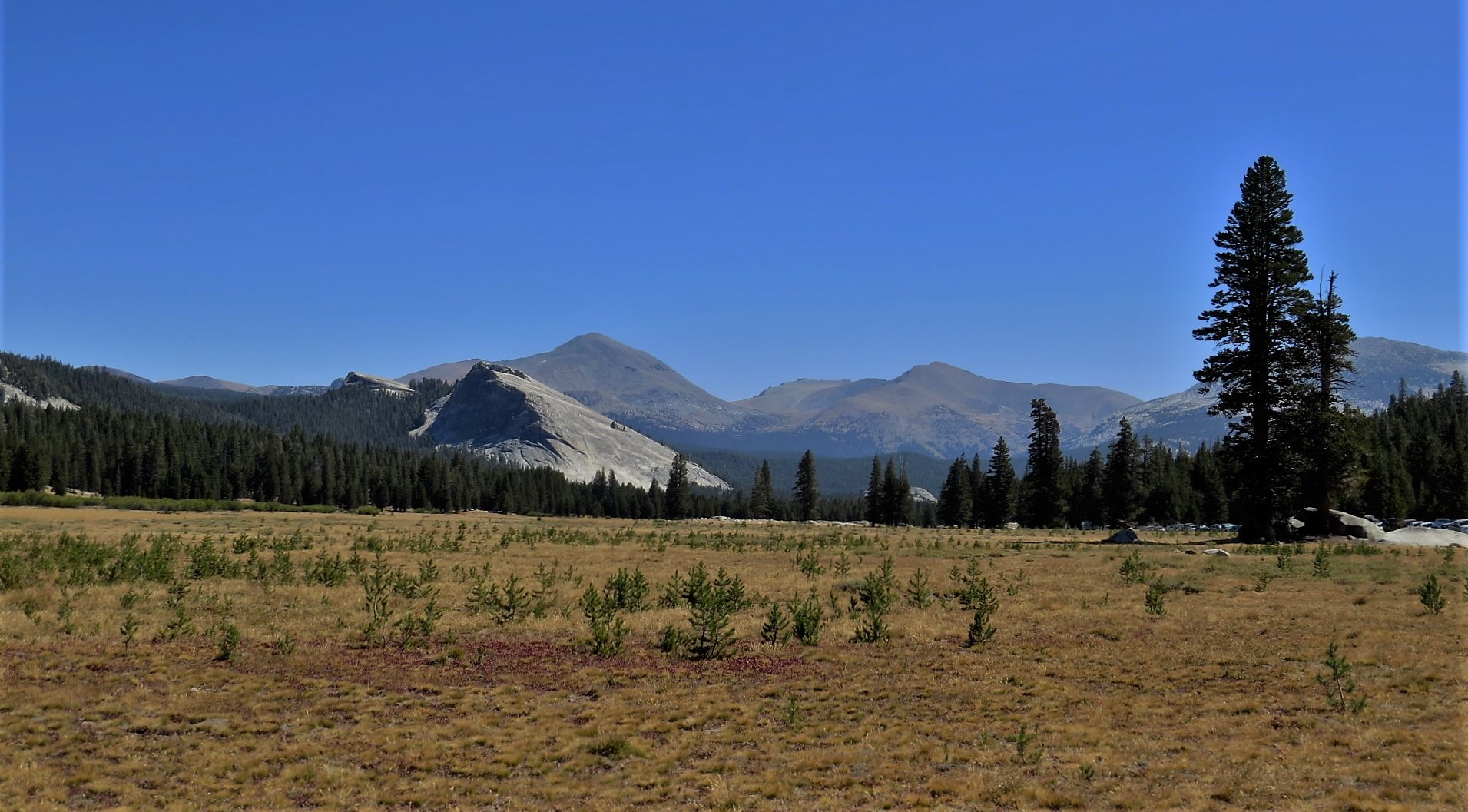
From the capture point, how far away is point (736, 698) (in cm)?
1455

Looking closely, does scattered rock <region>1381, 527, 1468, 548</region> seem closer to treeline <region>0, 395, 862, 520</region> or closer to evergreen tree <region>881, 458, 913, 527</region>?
evergreen tree <region>881, 458, 913, 527</region>

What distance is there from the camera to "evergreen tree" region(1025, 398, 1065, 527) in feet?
308

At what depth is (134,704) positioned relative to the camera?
1377cm

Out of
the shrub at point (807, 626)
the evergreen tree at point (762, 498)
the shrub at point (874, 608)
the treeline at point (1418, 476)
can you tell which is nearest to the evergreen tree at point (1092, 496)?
the treeline at point (1418, 476)

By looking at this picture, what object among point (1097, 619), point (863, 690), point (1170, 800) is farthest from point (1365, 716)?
point (1097, 619)

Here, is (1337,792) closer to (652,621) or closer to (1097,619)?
(1097,619)

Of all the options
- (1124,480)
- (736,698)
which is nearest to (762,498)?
(1124,480)

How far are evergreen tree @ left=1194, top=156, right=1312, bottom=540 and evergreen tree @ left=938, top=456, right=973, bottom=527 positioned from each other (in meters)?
71.9

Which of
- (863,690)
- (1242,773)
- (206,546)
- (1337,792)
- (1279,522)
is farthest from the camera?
(1279,522)

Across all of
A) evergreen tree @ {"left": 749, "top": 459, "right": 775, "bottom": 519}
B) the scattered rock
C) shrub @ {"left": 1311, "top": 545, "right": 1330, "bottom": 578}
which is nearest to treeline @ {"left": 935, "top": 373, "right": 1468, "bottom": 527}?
evergreen tree @ {"left": 749, "top": 459, "right": 775, "bottom": 519}

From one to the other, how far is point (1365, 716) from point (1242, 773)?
133 inches

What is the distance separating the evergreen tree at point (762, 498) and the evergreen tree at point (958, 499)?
31675 mm

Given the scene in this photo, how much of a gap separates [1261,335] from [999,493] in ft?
204

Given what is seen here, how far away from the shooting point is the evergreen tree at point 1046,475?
3698 inches
